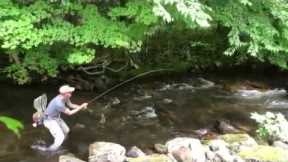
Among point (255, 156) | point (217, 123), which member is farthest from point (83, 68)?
point (255, 156)

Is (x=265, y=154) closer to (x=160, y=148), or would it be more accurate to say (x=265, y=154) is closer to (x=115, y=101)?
(x=160, y=148)

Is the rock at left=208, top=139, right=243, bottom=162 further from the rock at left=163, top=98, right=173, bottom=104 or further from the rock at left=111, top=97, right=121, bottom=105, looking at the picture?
the rock at left=111, top=97, right=121, bottom=105

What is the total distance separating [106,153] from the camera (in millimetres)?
8242

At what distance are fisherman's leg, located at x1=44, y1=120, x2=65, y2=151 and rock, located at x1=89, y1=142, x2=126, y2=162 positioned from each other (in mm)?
679

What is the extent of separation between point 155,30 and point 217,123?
11.7ft

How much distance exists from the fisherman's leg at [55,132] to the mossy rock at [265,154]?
142 inches

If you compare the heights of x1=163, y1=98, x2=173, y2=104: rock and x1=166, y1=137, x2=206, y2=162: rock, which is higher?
x1=163, y1=98, x2=173, y2=104: rock

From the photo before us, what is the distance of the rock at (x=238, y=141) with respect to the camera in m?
8.89

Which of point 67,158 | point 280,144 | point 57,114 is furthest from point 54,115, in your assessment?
point 280,144

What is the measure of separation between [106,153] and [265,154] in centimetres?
301

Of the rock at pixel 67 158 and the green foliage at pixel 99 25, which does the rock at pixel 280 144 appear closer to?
the green foliage at pixel 99 25

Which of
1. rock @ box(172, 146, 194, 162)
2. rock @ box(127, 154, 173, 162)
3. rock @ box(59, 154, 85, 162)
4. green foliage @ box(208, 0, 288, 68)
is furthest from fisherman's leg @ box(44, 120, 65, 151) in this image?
green foliage @ box(208, 0, 288, 68)

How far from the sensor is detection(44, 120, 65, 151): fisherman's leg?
866cm

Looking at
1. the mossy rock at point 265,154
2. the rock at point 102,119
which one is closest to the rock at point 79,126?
the rock at point 102,119
